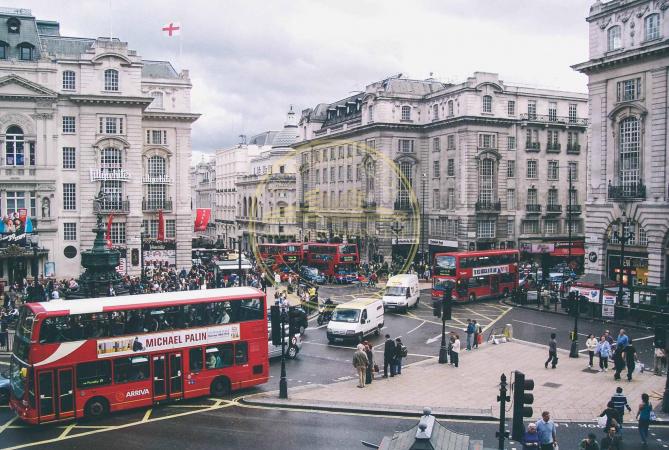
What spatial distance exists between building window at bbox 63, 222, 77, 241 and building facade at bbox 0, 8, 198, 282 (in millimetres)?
84

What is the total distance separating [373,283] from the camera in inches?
2194

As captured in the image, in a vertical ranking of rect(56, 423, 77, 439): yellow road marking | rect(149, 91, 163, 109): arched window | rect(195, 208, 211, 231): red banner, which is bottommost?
rect(56, 423, 77, 439): yellow road marking

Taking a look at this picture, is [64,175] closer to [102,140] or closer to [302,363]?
[102,140]

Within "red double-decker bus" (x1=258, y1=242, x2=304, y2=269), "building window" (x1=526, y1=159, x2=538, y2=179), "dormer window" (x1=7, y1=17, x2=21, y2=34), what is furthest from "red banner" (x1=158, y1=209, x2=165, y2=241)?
"building window" (x1=526, y1=159, x2=538, y2=179)

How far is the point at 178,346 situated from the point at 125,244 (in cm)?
3697

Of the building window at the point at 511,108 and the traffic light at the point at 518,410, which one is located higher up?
the building window at the point at 511,108

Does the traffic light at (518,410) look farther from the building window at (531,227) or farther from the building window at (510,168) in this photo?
the building window at (531,227)

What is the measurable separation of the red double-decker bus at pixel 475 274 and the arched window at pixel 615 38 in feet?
54.6

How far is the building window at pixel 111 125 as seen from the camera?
181ft

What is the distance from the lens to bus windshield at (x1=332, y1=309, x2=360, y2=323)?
32.8m

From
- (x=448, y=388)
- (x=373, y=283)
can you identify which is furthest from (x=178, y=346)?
(x=373, y=283)

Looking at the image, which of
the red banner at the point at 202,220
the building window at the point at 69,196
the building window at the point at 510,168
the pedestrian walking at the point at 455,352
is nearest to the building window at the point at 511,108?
the building window at the point at 510,168

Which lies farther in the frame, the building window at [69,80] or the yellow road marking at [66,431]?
the building window at [69,80]

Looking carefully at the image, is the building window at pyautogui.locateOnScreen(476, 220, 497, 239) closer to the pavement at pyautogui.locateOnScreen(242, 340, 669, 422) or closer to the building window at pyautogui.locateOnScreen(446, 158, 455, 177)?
the building window at pyautogui.locateOnScreen(446, 158, 455, 177)
